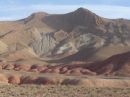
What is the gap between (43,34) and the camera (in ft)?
615

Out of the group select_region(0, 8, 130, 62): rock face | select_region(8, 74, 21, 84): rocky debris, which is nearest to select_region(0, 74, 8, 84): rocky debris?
select_region(8, 74, 21, 84): rocky debris

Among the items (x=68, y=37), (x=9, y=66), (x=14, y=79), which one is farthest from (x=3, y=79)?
(x=68, y=37)

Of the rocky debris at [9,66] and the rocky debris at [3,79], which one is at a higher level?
the rocky debris at [3,79]

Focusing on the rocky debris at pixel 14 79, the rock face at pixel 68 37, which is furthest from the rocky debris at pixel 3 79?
the rock face at pixel 68 37

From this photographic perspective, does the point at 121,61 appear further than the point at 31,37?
No

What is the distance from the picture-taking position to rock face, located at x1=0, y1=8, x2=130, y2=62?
163 metres

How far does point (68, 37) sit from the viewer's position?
182 m

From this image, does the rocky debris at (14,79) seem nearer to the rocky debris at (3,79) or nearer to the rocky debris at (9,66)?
the rocky debris at (3,79)

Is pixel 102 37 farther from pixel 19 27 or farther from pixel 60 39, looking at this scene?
pixel 19 27

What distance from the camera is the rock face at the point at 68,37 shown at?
534 ft

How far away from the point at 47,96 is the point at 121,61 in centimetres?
6237

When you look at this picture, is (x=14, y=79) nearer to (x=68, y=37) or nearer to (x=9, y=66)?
(x=9, y=66)

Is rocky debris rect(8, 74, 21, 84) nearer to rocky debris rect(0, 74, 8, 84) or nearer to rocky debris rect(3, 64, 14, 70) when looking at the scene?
rocky debris rect(0, 74, 8, 84)

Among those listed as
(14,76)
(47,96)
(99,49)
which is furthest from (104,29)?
(47,96)
